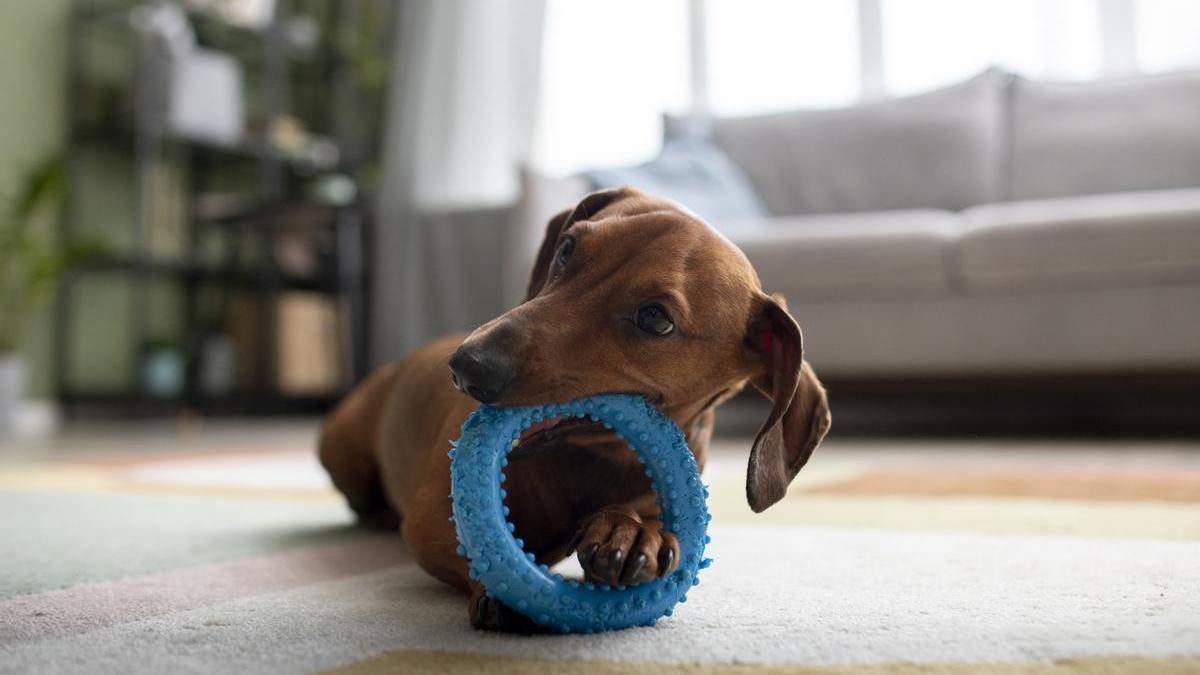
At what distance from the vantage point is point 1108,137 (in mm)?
3926

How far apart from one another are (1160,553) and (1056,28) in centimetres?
412

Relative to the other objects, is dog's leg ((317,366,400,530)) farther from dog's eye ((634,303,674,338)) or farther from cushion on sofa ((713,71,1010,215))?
cushion on sofa ((713,71,1010,215))

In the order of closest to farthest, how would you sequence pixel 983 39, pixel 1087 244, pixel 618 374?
pixel 618 374 → pixel 1087 244 → pixel 983 39

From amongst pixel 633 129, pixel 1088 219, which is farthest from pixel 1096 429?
pixel 633 129

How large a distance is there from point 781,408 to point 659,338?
144mm

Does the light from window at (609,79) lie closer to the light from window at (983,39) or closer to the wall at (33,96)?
the light from window at (983,39)

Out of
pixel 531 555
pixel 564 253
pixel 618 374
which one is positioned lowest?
pixel 531 555

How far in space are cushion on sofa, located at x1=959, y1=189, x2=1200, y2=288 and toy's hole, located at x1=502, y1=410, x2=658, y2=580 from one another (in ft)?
7.70

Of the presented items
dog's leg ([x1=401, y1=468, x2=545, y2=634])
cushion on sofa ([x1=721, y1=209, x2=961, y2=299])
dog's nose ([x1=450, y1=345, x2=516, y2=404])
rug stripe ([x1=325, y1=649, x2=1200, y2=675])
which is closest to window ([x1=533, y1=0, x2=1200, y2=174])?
cushion on sofa ([x1=721, y1=209, x2=961, y2=299])

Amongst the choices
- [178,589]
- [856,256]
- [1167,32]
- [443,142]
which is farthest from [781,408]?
[1167,32]

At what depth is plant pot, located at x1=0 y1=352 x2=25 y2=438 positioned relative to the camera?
457cm

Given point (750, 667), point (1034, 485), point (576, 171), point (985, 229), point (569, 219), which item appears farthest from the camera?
point (576, 171)

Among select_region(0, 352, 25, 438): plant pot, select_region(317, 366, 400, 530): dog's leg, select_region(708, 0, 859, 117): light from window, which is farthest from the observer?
select_region(708, 0, 859, 117): light from window

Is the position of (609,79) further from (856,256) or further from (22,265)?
(22,265)
